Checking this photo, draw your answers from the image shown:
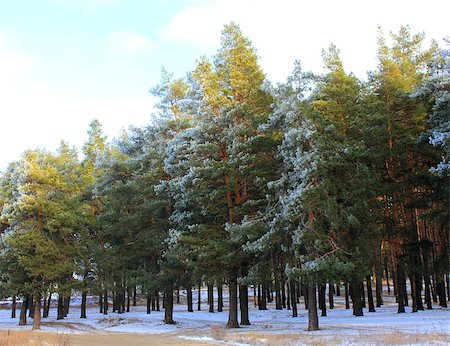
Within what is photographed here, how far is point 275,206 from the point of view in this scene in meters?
23.0

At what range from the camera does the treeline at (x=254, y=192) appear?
21.4 meters

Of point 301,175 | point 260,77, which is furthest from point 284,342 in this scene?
point 260,77

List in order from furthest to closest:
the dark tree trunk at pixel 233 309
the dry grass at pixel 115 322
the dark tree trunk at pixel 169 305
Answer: the dry grass at pixel 115 322
the dark tree trunk at pixel 169 305
the dark tree trunk at pixel 233 309

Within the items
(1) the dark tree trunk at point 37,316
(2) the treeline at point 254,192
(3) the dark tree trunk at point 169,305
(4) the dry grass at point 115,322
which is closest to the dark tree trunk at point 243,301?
(2) the treeline at point 254,192

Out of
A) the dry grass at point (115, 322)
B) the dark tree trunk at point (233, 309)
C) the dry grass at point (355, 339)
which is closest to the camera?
the dry grass at point (355, 339)

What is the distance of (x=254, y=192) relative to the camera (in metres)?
26.6

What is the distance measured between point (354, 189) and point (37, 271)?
66.4 feet

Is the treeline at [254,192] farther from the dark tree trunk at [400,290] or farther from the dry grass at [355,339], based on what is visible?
the dry grass at [355,339]

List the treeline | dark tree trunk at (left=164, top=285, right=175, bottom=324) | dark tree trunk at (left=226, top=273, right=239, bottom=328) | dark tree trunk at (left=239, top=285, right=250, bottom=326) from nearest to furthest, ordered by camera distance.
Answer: the treeline, dark tree trunk at (left=226, top=273, right=239, bottom=328), dark tree trunk at (left=239, top=285, right=250, bottom=326), dark tree trunk at (left=164, top=285, right=175, bottom=324)

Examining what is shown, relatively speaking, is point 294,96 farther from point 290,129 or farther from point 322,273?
point 322,273

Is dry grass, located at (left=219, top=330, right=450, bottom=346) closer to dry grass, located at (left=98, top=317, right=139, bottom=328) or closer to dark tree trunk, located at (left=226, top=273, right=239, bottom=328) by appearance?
dark tree trunk, located at (left=226, top=273, right=239, bottom=328)

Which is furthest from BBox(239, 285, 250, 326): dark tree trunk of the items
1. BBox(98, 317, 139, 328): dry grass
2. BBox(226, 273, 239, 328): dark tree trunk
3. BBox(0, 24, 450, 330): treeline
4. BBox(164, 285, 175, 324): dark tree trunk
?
BBox(98, 317, 139, 328): dry grass

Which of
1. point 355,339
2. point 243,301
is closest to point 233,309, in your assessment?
point 243,301

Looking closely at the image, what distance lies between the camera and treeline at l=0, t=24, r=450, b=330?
70.3ft
